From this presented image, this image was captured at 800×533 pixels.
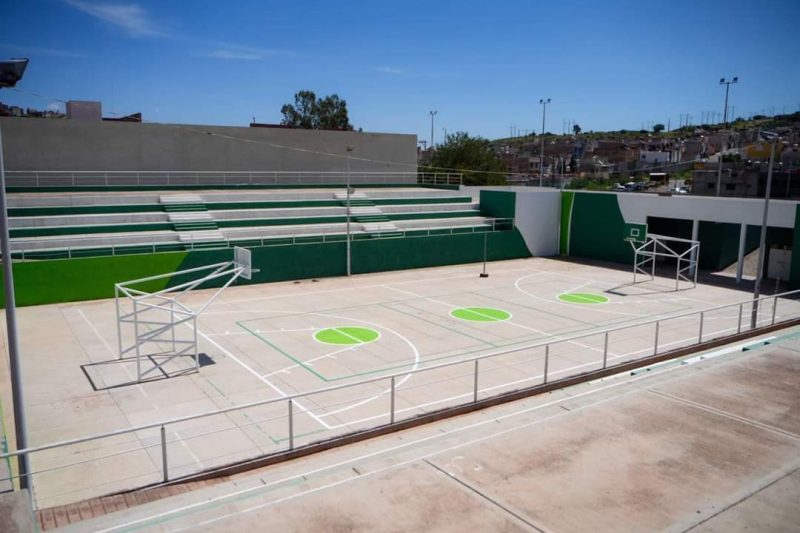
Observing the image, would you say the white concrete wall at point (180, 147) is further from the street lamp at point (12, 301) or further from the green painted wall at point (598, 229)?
the street lamp at point (12, 301)

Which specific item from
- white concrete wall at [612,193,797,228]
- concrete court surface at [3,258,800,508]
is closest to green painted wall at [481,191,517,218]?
white concrete wall at [612,193,797,228]

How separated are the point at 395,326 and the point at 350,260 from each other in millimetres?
11167

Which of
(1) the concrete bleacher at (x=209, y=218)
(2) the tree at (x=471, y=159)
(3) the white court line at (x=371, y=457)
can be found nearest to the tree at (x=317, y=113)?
(2) the tree at (x=471, y=159)

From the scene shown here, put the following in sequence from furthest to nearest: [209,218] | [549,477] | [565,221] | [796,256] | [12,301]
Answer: [565,221] → [209,218] → [796,256] → [549,477] → [12,301]

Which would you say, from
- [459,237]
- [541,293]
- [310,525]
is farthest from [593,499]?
[459,237]

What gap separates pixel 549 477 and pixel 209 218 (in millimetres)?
27271

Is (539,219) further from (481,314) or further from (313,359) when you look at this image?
(313,359)

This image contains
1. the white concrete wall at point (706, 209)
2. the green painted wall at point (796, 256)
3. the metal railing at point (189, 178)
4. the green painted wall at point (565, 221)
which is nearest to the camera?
the green painted wall at point (796, 256)

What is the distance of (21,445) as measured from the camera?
9055 millimetres

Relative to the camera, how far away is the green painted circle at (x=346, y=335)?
20.5 metres

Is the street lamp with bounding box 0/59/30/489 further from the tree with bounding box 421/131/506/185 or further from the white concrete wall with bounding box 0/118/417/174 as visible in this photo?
the tree with bounding box 421/131/506/185

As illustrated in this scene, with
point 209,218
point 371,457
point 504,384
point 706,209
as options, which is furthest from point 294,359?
point 706,209

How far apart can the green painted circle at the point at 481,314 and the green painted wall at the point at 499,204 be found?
1535 centimetres

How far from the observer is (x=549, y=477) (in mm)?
10320
